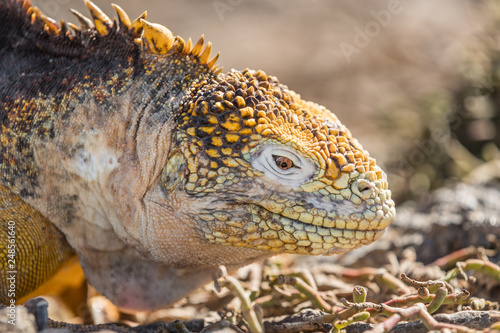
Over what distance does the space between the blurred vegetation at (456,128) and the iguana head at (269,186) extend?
164 inches

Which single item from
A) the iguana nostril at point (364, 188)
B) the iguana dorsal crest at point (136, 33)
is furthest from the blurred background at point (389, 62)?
the iguana dorsal crest at point (136, 33)

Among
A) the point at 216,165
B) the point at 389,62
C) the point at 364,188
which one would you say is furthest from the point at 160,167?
the point at 389,62

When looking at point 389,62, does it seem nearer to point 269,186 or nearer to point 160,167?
point 269,186

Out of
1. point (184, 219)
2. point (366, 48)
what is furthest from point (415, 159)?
point (366, 48)

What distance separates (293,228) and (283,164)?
0.39 metres

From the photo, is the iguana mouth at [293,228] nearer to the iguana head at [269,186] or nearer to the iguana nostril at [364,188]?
the iguana head at [269,186]

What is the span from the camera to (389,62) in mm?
14375

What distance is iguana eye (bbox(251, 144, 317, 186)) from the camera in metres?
3.44

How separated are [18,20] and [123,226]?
1.75 m

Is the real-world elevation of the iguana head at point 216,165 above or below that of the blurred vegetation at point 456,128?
below

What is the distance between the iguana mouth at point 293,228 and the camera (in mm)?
3424

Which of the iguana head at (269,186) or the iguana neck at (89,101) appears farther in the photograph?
→ the iguana neck at (89,101)

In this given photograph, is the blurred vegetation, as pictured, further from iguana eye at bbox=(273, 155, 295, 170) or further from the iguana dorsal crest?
the iguana dorsal crest

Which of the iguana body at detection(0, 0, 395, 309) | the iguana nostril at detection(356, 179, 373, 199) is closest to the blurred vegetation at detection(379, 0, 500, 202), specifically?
the iguana nostril at detection(356, 179, 373, 199)
